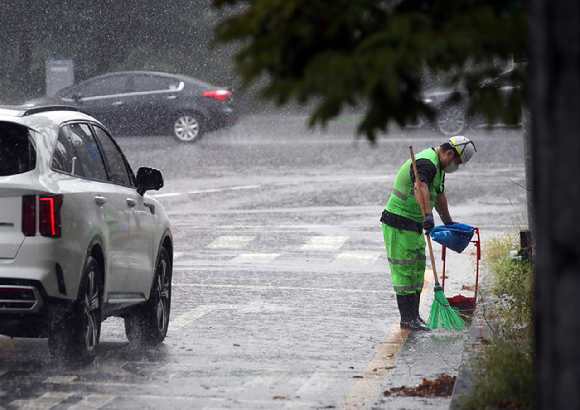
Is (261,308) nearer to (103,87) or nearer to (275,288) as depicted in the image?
(275,288)

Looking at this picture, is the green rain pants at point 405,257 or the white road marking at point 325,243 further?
the white road marking at point 325,243

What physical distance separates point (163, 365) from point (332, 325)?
6.34 ft

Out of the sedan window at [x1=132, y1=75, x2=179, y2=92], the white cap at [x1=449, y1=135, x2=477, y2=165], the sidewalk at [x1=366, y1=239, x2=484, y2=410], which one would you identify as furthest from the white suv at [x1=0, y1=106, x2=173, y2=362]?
the sedan window at [x1=132, y1=75, x2=179, y2=92]

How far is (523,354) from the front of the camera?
17.6 feet

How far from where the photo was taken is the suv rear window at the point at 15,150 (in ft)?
19.5

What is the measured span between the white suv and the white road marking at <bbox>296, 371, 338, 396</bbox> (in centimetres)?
143

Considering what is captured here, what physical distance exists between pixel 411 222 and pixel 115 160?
8.43ft

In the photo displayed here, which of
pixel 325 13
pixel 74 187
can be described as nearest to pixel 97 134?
pixel 74 187

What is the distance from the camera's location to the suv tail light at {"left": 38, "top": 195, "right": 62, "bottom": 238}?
581 cm

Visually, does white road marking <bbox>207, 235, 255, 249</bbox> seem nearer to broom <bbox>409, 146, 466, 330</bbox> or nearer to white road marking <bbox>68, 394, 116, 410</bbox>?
broom <bbox>409, 146, 466, 330</bbox>

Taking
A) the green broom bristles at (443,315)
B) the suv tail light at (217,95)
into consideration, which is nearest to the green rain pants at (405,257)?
the green broom bristles at (443,315)

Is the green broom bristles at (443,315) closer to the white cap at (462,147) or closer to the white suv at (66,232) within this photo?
the white cap at (462,147)

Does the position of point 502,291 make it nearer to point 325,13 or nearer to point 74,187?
point 74,187

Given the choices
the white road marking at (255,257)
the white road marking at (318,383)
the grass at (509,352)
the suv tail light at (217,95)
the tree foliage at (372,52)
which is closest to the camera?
the tree foliage at (372,52)
